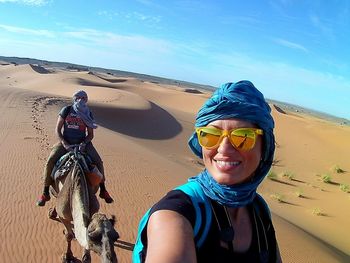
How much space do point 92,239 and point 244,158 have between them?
8.41ft

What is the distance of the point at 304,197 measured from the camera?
1888cm

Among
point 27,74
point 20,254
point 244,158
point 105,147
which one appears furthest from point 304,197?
point 27,74

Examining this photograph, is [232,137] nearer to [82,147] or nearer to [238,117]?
[238,117]

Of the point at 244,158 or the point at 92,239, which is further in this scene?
the point at 92,239

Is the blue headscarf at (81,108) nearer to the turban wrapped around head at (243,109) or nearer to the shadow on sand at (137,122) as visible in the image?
the turban wrapped around head at (243,109)

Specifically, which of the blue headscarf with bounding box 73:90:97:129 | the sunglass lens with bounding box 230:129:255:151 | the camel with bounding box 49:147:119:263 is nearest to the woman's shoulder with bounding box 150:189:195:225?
the sunglass lens with bounding box 230:129:255:151

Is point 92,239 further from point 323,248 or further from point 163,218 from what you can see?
point 323,248

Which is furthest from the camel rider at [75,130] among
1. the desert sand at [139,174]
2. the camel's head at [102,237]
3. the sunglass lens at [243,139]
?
the sunglass lens at [243,139]

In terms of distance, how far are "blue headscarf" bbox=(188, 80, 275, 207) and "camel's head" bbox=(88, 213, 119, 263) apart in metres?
2.03

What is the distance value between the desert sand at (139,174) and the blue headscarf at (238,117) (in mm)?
5529

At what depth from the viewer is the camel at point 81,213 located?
13.8 ft

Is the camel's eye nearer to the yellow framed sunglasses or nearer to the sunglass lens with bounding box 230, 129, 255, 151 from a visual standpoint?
the yellow framed sunglasses

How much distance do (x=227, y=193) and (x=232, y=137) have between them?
11.6 inches

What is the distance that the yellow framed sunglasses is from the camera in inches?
86.4
